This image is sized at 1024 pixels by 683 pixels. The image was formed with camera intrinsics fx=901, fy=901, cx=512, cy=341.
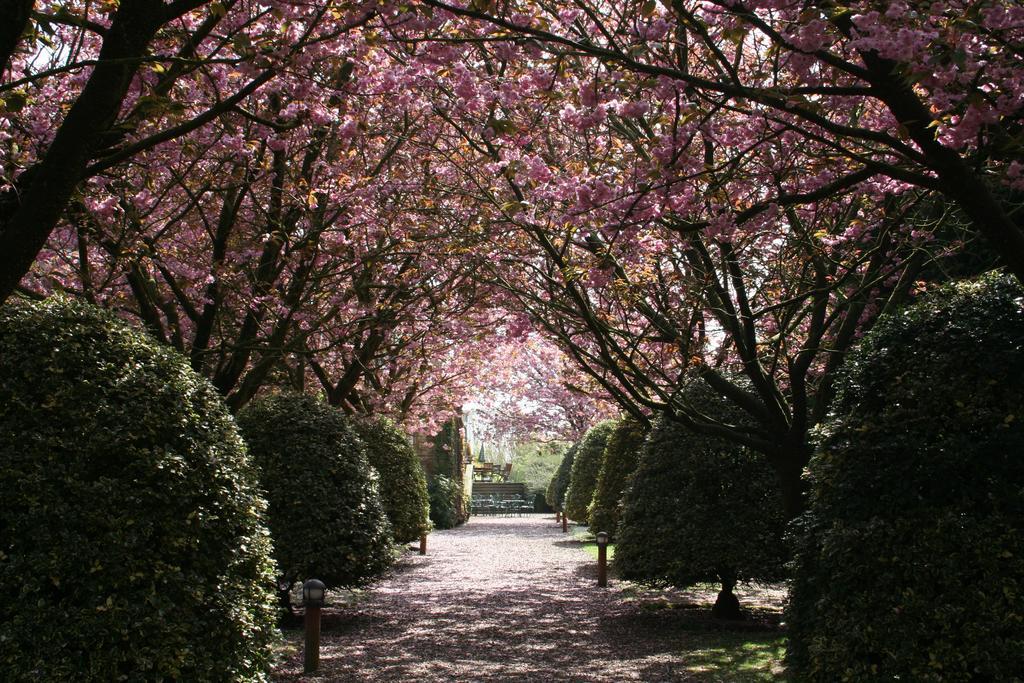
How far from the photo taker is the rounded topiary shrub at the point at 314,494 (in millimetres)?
8844

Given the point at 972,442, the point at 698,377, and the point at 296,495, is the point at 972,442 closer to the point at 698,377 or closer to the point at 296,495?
the point at 698,377

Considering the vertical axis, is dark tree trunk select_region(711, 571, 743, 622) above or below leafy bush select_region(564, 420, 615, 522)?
below

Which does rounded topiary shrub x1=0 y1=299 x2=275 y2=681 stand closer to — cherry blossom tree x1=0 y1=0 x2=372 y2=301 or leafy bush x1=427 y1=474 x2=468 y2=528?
cherry blossom tree x1=0 y1=0 x2=372 y2=301

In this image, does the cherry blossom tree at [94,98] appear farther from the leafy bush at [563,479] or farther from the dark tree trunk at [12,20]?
the leafy bush at [563,479]

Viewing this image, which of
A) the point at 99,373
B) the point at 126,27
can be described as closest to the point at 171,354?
the point at 99,373

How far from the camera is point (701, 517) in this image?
9.13 metres

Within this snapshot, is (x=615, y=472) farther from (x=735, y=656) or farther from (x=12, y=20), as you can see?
(x=12, y=20)

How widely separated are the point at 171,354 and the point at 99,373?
0.55 meters

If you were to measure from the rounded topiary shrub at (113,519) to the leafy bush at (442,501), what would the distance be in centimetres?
2206

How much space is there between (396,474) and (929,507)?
1142 centimetres

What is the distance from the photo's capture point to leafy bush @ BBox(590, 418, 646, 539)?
49.9ft

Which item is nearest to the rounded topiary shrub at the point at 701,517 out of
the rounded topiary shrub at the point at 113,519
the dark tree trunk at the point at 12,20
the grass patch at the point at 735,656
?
the grass patch at the point at 735,656

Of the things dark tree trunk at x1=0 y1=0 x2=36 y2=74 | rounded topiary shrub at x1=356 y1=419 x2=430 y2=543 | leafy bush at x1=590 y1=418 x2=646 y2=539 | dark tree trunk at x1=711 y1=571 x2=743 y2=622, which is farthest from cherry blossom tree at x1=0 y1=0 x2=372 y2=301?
leafy bush at x1=590 y1=418 x2=646 y2=539

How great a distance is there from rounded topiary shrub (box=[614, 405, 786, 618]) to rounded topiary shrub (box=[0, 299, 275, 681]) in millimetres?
5186
